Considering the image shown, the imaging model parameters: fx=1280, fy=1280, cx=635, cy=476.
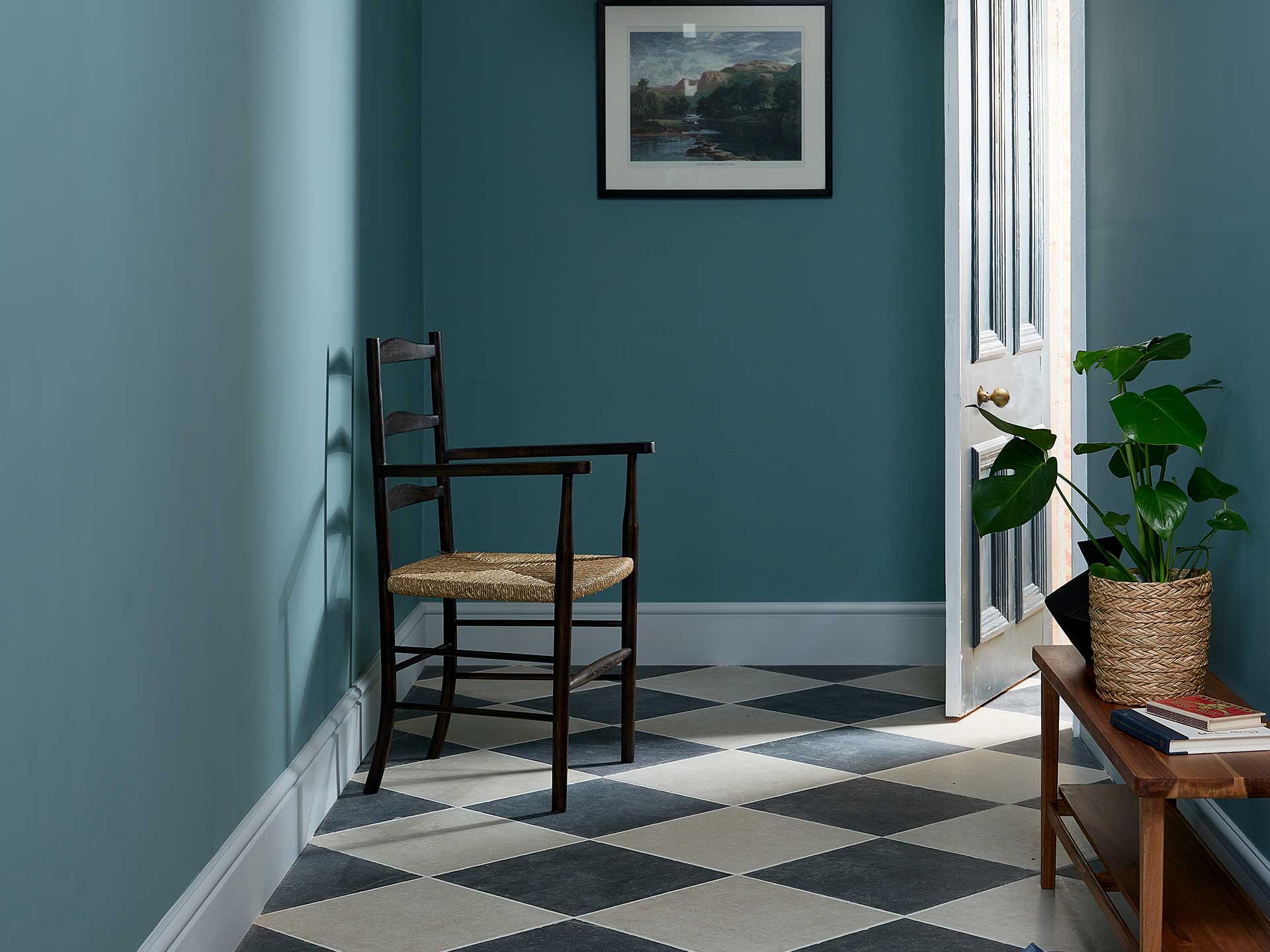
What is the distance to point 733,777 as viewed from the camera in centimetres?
289

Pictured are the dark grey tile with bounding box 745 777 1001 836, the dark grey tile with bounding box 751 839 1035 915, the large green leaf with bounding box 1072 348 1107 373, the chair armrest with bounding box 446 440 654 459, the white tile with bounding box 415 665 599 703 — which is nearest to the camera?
the large green leaf with bounding box 1072 348 1107 373

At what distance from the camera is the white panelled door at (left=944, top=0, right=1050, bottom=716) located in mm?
3322

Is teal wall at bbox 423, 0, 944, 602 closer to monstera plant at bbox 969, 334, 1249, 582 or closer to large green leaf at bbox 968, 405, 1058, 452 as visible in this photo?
monstera plant at bbox 969, 334, 1249, 582

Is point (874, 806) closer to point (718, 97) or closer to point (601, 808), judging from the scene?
point (601, 808)

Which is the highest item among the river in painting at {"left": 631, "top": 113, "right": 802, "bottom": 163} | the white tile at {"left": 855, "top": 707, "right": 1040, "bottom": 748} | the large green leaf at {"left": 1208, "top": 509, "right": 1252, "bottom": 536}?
the river in painting at {"left": 631, "top": 113, "right": 802, "bottom": 163}

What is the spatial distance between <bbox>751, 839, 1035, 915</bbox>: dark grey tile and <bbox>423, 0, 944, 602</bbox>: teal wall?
5.46ft

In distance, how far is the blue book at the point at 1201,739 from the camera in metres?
1.63

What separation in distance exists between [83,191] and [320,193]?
1276 mm

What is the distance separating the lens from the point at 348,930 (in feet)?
6.80

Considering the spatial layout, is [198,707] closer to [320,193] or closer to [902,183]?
[320,193]

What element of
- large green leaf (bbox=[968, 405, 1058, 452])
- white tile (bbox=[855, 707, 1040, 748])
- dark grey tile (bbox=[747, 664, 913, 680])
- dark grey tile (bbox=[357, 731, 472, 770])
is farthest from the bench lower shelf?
dark grey tile (bbox=[747, 664, 913, 680])

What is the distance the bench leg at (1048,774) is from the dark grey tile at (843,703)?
1.17 m

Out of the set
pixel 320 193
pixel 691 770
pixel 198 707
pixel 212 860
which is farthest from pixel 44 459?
pixel 691 770

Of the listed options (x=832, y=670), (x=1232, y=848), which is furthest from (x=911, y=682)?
(x=1232, y=848)
